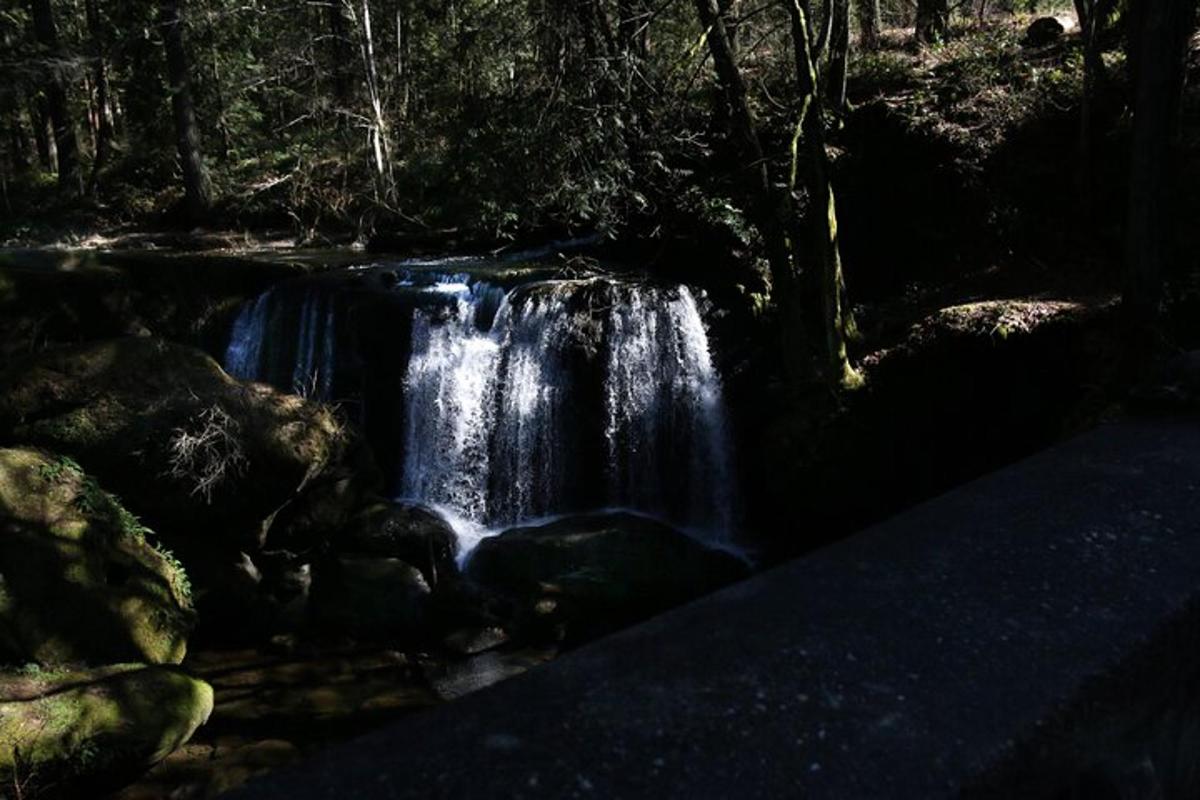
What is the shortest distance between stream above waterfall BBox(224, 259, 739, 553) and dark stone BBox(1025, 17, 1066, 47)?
7.04m

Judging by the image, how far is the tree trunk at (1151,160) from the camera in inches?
205

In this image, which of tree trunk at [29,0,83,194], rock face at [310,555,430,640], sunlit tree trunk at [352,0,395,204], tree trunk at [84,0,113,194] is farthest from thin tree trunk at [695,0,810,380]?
tree trunk at [84,0,113,194]

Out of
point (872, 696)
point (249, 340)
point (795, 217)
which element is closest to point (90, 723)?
point (872, 696)

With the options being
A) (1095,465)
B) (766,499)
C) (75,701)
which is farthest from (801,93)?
(75,701)

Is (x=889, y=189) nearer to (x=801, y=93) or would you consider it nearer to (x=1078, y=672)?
(x=801, y=93)

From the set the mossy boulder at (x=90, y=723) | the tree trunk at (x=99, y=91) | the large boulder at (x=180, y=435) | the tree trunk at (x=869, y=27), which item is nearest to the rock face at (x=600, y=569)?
the large boulder at (x=180, y=435)

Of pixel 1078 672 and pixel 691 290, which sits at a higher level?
pixel 691 290

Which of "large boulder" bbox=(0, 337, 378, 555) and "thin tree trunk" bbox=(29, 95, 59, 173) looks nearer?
"large boulder" bbox=(0, 337, 378, 555)

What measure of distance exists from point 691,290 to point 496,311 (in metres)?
2.46

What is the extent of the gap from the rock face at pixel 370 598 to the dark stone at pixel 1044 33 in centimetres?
1182

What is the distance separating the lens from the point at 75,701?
5.67 metres

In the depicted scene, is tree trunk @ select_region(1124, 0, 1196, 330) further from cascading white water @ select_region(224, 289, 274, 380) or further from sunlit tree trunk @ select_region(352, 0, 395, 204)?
sunlit tree trunk @ select_region(352, 0, 395, 204)

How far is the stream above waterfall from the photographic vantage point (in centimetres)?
1066

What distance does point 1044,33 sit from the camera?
44.0 feet
